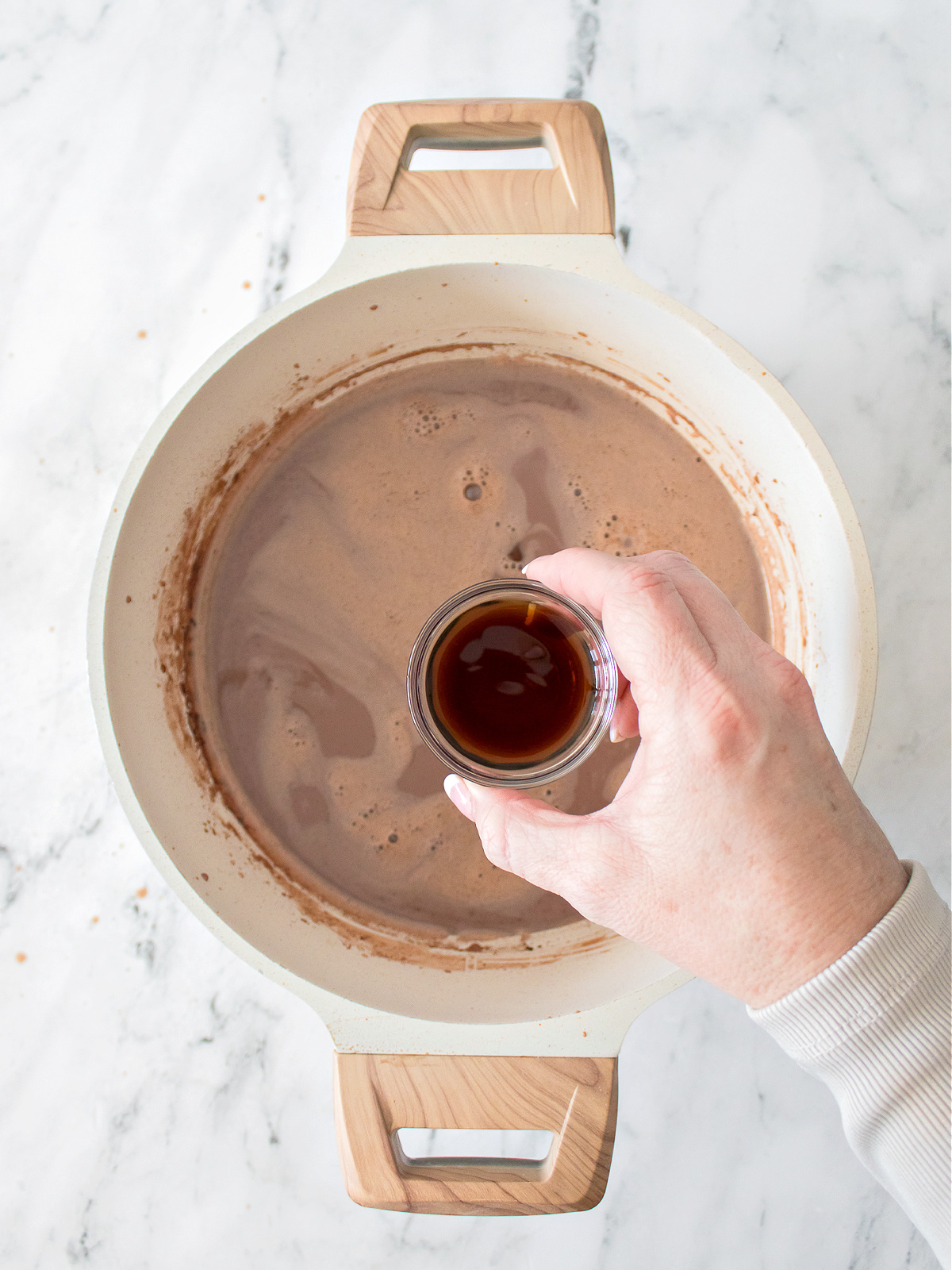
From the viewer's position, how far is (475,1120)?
720 mm

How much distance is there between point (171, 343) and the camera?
38.7 inches

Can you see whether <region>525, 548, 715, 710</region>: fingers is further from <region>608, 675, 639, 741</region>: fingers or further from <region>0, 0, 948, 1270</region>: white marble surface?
<region>0, 0, 948, 1270</region>: white marble surface

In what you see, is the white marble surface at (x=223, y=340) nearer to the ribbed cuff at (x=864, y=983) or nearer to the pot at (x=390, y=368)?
the pot at (x=390, y=368)

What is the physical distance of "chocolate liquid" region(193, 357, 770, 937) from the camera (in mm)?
868

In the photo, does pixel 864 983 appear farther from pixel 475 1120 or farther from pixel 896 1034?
pixel 475 1120

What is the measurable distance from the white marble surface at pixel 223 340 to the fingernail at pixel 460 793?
40 centimetres

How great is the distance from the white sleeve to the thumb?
6.6 inches

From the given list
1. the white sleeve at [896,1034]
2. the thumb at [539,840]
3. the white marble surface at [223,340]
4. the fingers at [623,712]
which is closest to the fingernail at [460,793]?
the thumb at [539,840]

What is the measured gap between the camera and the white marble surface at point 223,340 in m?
0.98

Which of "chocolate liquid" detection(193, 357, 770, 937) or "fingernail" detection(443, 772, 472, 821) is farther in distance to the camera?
"chocolate liquid" detection(193, 357, 770, 937)

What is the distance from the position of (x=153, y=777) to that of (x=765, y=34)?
111cm

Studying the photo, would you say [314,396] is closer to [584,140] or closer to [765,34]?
[584,140]

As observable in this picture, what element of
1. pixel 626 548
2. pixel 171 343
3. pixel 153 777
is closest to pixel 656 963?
pixel 626 548

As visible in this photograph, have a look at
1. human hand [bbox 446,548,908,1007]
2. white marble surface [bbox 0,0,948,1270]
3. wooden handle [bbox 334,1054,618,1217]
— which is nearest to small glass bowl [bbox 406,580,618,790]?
human hand [bbox 446,548,908,1007]
